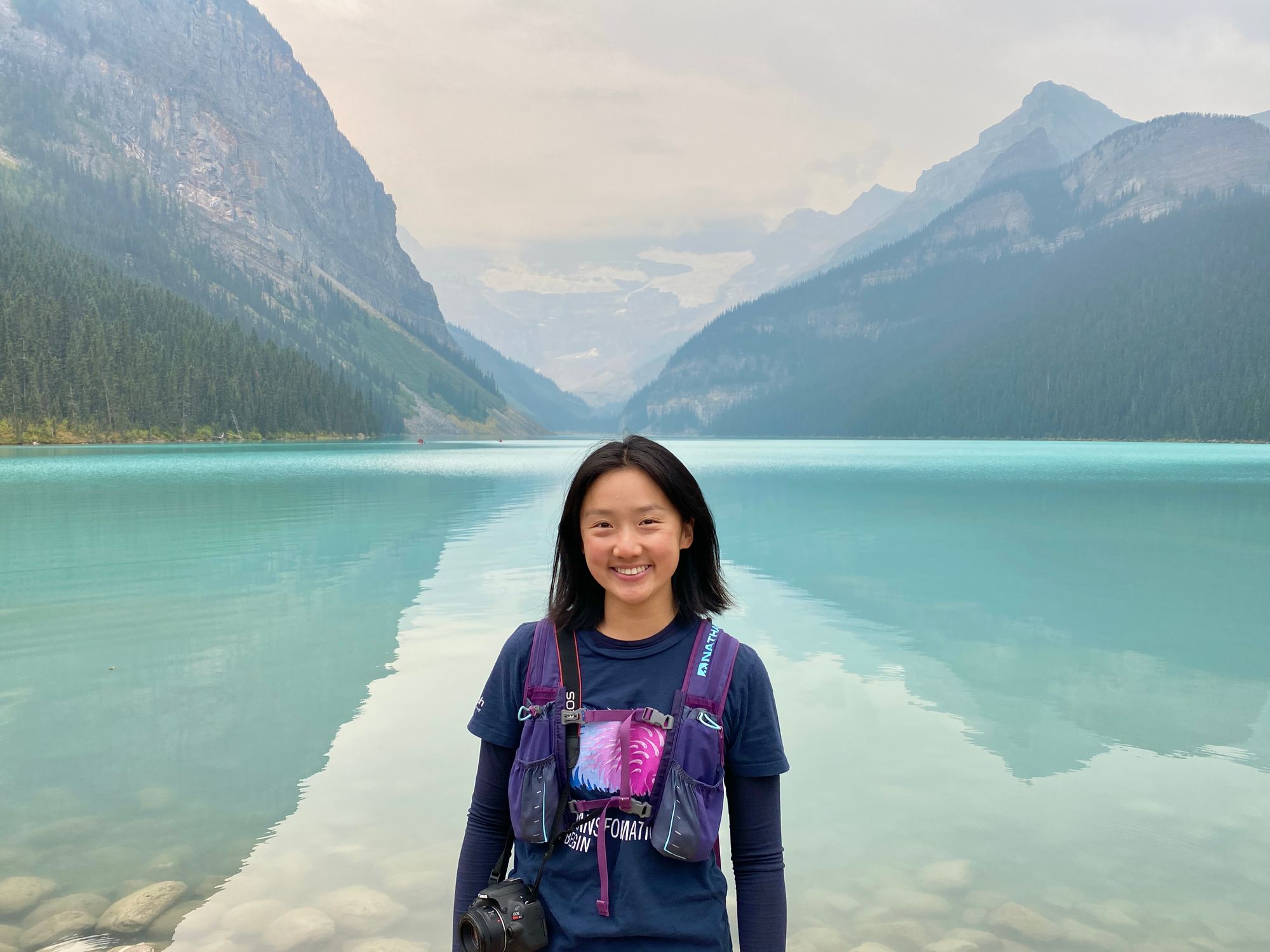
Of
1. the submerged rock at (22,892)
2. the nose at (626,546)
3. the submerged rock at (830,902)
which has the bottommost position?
the submerged rock at (830,902)

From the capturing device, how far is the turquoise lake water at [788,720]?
19.9ft

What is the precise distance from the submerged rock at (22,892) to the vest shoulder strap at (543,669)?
188 inches

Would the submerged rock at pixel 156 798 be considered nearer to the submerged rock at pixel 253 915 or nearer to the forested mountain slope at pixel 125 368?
the submerged rock at pixel 253 915

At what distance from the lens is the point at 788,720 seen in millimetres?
10008

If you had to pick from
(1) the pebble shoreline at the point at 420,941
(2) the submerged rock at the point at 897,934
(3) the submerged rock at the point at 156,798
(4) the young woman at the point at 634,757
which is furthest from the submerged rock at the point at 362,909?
(4) the young woman at the point at 634,757

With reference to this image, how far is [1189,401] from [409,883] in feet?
659

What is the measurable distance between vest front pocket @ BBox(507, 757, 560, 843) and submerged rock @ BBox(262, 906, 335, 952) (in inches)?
137

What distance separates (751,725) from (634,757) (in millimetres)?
359

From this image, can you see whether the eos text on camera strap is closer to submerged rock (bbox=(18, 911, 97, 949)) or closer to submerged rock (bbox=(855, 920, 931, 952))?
submerged rock (bbox=(855, 920, 931, 952))

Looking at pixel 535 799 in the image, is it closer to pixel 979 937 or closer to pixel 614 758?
pixel 614 758

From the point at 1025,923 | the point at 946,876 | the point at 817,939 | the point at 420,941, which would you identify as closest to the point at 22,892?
the point at 420,941

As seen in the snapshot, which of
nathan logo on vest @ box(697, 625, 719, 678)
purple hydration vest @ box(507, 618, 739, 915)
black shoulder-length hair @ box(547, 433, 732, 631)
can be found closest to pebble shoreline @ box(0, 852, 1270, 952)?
purple hydration vest @ box(507, 618, 739, 915)

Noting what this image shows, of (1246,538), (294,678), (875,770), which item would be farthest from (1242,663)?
(1246,538)

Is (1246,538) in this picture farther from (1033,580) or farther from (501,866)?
(501,866)
